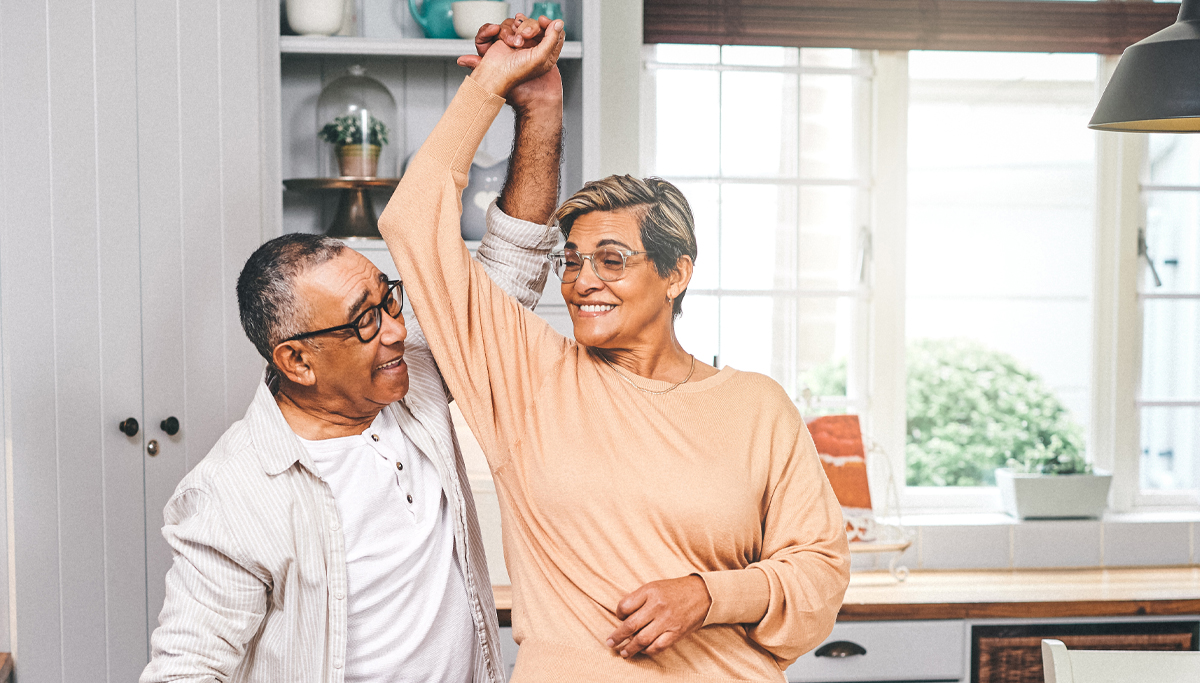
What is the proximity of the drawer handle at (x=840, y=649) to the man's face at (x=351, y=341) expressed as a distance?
5.05 ft

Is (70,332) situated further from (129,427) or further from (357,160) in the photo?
A: (357,160)

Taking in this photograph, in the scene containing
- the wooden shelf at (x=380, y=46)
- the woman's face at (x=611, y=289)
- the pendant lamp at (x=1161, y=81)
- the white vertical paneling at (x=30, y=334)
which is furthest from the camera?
the wooden shelf at (x=380, y=46)

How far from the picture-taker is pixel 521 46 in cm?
129

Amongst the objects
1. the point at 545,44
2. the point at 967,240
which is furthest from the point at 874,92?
the point at 545,44

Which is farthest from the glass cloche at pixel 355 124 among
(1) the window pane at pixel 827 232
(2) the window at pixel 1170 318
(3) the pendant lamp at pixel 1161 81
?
(2) the window at pixel 1170 318

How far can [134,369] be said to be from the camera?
81.8 inches

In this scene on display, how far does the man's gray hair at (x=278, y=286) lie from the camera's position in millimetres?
1294

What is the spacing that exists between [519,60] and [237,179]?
109 centimetres

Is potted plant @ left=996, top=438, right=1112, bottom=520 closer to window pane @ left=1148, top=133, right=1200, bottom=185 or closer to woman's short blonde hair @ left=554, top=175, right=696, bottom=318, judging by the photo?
window pane @ left=1148, top=133, right=1200, bottom=185

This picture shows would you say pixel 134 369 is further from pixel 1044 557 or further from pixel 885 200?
pixel 1044 557

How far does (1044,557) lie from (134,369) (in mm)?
2594

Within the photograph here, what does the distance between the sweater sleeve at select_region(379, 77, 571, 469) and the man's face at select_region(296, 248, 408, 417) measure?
76 millimetres

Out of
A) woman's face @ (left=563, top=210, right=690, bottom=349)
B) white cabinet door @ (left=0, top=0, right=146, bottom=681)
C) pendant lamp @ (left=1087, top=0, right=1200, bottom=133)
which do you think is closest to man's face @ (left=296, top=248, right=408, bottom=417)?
woman's face @ (left=563, top=210, right=690, bottom=349)

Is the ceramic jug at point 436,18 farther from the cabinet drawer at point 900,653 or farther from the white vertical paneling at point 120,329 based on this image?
the cabinet drawer at point 900,653
